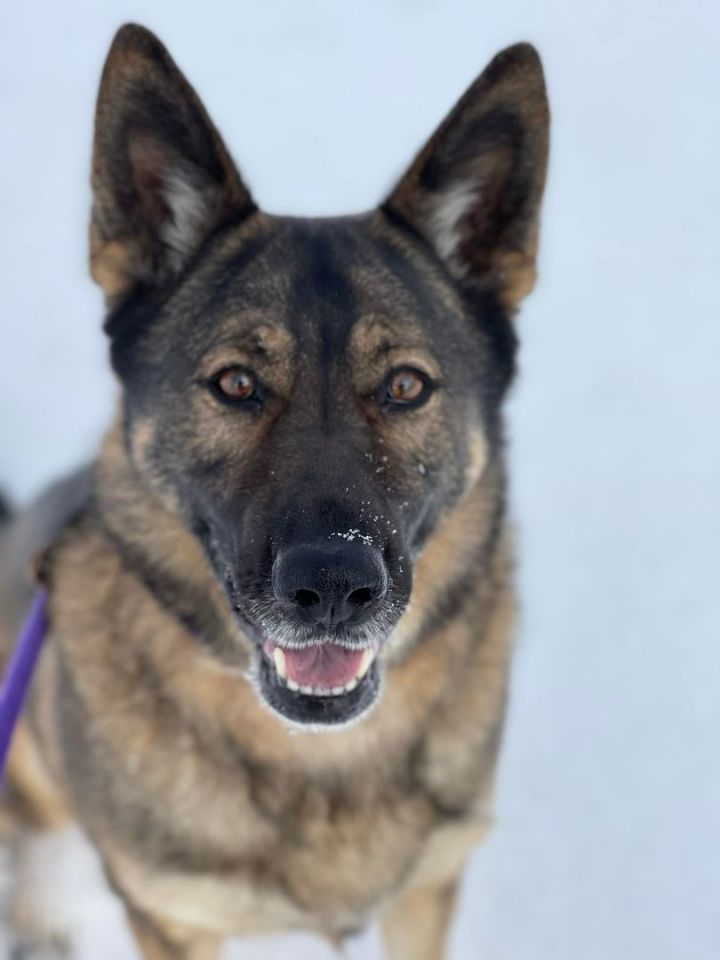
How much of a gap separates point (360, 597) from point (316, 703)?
1.09ft

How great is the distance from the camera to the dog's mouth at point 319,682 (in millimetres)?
2330

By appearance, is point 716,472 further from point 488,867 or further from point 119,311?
point 119,311

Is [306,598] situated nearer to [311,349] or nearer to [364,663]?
[364,663]

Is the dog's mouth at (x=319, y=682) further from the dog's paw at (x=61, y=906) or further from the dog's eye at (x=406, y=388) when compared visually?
the dog's paw at (x=61, y=906)

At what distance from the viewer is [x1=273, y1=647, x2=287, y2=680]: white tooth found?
2.38 metres

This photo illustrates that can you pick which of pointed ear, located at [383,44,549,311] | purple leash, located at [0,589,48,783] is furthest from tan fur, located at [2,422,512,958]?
pointed ear, located at [383,44,549,311]

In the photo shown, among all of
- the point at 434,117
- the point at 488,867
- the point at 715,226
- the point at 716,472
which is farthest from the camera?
the point at 434,117

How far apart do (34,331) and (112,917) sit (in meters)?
2.66

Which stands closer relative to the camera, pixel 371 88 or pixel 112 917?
pixel 112 917

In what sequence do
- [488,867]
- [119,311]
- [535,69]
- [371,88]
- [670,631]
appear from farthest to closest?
1. [371,88]
2. [670,631]
3. [488,867]
4. [119,311]
5. [535,69]

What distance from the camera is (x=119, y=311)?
2.62 meters

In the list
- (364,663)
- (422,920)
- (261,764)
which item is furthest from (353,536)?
(422,920)

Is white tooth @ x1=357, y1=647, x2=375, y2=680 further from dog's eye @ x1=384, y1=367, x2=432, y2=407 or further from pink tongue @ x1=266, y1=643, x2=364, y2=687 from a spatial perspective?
dog's eye @ x1=384, y1=367, x2=432, y2=407

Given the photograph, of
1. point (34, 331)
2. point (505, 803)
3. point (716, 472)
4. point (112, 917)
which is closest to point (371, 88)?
point (34, 331)
